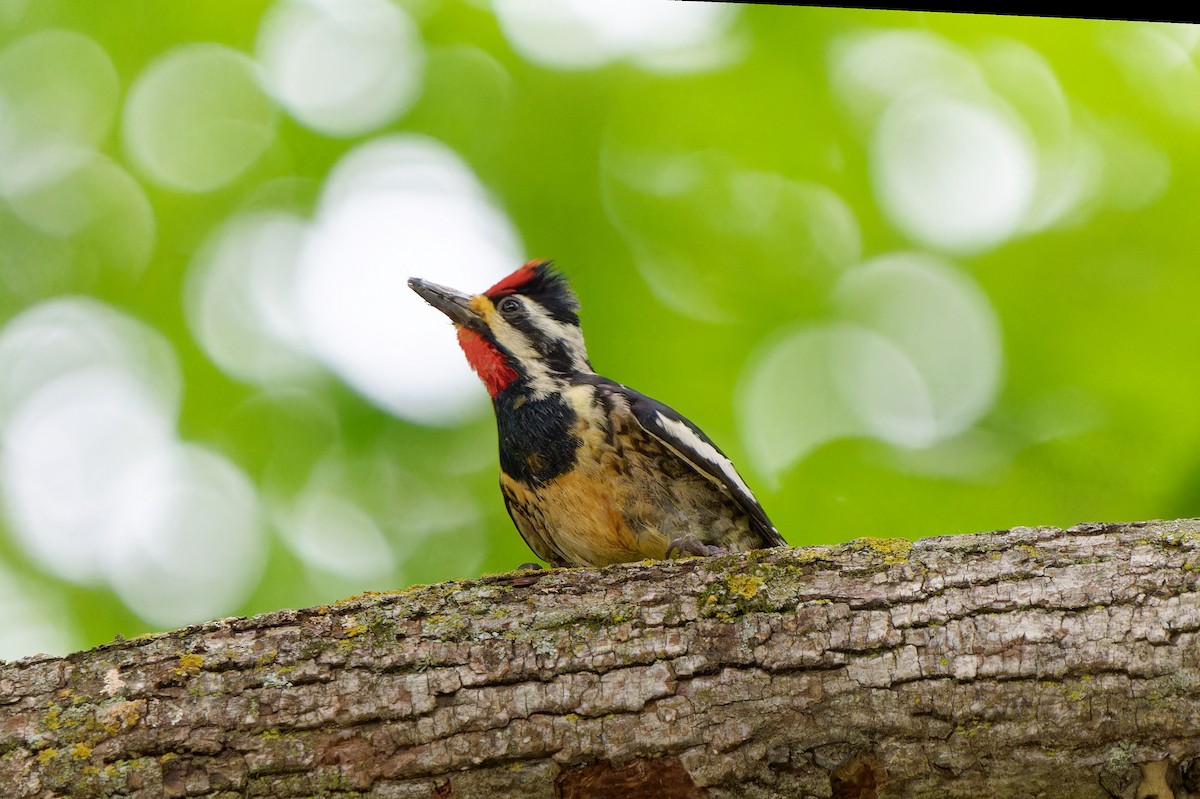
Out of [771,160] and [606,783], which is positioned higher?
[771,160]

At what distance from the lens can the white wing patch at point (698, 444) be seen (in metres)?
3.81

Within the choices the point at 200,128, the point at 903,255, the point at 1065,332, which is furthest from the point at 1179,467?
the point at 200,128

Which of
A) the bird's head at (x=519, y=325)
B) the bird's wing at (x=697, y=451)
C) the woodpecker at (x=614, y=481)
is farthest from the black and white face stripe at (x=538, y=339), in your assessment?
the bird's wing at (x=697, y=451)

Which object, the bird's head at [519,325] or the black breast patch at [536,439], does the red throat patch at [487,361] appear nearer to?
the bird's head at [519,325]

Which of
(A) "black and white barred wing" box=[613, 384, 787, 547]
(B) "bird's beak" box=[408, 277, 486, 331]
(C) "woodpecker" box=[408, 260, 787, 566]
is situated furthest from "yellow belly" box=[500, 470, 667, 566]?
(B) "bird's beak" box=[408, 277, 486, 331]

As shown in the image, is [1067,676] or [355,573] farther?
[355,573]

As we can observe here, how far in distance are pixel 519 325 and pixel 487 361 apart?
19cm

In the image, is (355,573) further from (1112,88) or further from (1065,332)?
(1112,88)

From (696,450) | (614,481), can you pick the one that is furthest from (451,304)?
(696,450)

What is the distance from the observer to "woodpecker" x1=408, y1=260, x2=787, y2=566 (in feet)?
12.7

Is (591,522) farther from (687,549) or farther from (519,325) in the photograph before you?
(519,325)

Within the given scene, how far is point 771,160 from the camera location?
18.0ft

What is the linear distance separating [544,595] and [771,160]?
3102 millimetres

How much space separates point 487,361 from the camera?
453 centimetres
